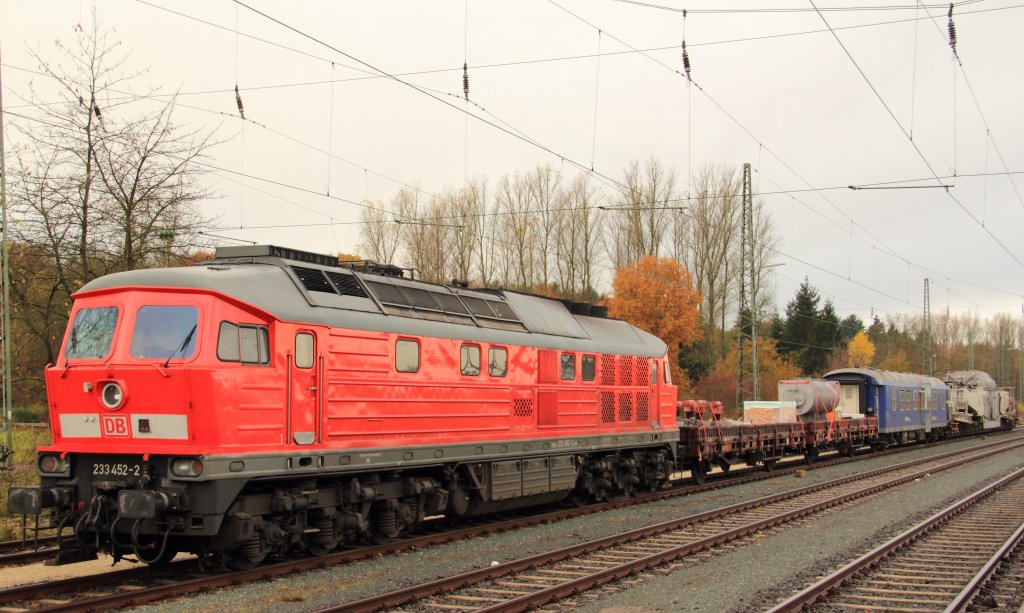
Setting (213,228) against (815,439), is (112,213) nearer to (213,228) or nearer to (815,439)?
(213,228)

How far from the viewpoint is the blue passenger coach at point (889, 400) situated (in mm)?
37719

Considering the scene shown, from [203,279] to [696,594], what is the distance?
7.25 m

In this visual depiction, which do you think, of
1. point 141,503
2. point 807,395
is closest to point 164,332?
point 141,503

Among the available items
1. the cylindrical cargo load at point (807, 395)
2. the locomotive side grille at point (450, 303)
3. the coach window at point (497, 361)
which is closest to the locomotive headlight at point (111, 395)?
the locomotive side grille at point (450, 303)

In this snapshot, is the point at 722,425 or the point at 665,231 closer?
the point at 722,425

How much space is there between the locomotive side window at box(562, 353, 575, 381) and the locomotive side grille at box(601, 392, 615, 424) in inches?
51.8

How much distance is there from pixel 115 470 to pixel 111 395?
3.07ft

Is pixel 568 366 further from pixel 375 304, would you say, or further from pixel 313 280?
pixel 313 280

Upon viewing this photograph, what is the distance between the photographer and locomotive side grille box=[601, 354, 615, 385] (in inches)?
744

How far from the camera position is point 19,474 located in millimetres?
18875

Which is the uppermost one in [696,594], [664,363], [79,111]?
[79,111]

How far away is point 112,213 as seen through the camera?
19.7 meters

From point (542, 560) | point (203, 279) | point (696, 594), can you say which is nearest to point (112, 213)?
point (203, 279)

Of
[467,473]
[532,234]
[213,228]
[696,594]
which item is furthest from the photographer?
[532,234]
